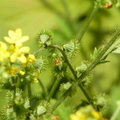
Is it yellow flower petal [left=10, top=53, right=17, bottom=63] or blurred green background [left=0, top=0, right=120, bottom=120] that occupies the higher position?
blurred green background [left=0, top=0, right=120, bottom=120]

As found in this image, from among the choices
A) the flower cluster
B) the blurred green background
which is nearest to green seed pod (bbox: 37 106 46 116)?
the flower cluster

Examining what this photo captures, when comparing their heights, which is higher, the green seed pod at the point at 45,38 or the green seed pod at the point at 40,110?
the green seed pod at the point at 45,38

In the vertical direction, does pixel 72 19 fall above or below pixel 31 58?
above

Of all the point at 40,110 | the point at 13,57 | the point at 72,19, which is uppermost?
the point at 72,19

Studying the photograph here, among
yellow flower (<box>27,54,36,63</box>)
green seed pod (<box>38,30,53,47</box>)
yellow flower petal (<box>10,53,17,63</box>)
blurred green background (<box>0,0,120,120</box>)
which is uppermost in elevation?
blurred green background (<box>0,0,120,120</box>)

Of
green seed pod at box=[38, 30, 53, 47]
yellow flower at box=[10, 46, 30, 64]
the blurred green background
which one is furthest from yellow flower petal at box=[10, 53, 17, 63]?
the blurred green background

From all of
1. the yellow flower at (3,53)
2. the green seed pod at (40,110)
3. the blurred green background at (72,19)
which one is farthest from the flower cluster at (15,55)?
the blurred green background at (72,19)

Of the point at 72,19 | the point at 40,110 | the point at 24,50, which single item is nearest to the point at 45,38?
the point at 24,50

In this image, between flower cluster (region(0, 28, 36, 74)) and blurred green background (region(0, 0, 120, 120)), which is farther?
blurred green background (region(0, 0, 120, 120))

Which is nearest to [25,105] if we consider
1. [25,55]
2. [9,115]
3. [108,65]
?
Result: [9,115]

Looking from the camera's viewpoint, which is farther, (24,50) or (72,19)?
(72,19)

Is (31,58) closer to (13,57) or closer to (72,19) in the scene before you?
(13,57)

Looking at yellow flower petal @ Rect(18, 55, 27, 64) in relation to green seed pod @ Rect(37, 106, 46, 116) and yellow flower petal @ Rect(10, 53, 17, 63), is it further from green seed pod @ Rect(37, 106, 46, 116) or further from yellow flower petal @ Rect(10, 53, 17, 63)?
green seed pod @ Rect(37, 106, 46, 116)

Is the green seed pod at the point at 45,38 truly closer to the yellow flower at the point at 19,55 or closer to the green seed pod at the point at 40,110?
the yellow flower at the point at 19,55
